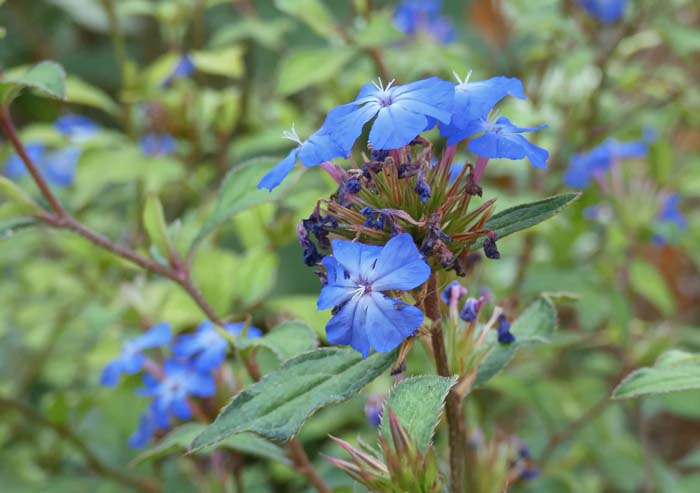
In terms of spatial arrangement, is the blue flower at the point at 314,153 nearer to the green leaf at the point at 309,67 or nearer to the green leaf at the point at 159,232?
the green leaf at the point at 159,232

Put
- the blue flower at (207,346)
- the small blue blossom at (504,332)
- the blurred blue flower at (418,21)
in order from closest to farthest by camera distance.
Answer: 1. the small blue blossom at (504,332)
2. the blue flower at (207,346)
3. the blurred blue flower at (418,21)

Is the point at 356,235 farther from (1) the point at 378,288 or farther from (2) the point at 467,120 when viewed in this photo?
(2) the point at 467,120

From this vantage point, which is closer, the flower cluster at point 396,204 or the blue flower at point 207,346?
the flower cluster at point 396,204

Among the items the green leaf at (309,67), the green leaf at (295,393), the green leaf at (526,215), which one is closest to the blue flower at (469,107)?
the green leaf at (526,215)

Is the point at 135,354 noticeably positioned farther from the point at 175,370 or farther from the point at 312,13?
the point at 312,13

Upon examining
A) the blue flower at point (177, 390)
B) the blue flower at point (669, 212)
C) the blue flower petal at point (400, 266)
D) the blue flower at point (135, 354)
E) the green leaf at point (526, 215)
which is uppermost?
the blue flower at point (669, 212)

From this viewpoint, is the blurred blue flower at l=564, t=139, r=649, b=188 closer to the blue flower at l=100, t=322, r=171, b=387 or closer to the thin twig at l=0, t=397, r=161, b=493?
the blue flower at l=100, t=322, r=171, b=387
